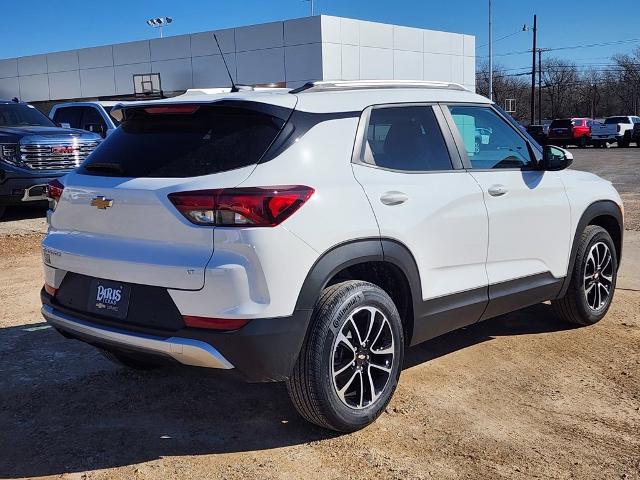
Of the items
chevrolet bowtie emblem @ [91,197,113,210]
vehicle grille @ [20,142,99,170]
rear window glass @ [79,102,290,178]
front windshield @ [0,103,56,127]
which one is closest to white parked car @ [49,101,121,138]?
front windshield @ [0,103,56,127]

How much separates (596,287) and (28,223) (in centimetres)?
956

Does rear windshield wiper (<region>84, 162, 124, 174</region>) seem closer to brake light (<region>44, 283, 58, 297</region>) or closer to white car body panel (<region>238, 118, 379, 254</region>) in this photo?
brake light (<region>44, 283, 58, 297</region>)

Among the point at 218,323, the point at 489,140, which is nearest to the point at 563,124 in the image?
the point at 489,140

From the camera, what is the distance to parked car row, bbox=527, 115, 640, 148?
37.8 meters

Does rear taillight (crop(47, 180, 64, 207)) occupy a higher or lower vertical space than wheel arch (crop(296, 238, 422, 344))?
higher

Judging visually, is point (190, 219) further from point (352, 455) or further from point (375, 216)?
point (352, 455)

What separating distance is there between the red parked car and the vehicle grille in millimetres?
32526

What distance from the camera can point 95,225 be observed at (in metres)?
3.65

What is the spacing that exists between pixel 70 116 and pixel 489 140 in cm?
1298

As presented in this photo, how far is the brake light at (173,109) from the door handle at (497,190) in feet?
6.37

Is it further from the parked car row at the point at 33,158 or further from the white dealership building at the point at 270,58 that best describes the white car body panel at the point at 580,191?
the white dealership building at the point at 270,58

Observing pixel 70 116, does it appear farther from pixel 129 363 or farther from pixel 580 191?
pixel 580 191

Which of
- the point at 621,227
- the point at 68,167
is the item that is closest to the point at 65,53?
the point at 68,167

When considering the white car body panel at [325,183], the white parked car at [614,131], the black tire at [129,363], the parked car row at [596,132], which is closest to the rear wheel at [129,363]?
the black tire at [129,363]
